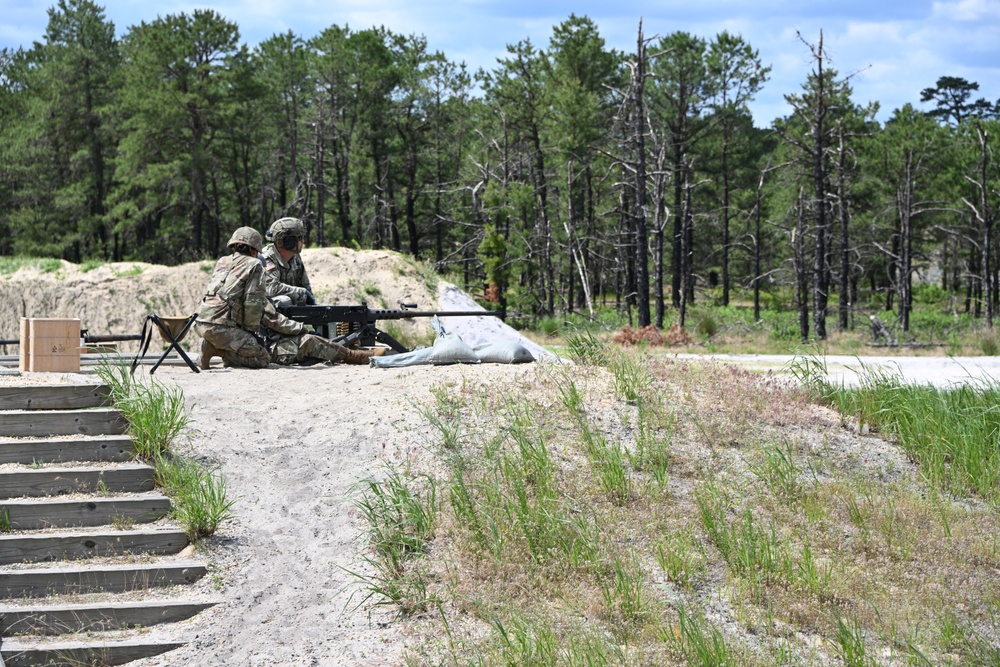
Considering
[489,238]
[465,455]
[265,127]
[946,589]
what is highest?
[265,127]

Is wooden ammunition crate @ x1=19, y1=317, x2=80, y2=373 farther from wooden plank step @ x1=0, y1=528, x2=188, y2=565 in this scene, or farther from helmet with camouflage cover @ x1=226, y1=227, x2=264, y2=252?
wooden plank step @ x1=0, y1=528, x2=188, y2=565

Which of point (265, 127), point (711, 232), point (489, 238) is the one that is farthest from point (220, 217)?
point (711, 232)

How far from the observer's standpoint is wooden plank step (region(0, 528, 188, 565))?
6234 mm

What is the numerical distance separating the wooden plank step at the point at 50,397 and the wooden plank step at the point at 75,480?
85 cm

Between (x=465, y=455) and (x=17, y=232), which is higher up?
(x=17, y=232)

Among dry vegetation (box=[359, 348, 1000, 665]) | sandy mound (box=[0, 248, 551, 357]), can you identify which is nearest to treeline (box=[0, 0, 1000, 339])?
sandy mound (box=[0, 248, 551, 357])

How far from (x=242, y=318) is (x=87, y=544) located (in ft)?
14.5

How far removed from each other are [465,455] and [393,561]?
4.73ft

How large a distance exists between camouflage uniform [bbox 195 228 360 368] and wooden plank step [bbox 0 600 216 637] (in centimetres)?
492

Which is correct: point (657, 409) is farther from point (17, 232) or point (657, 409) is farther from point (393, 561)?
point (17, 232)

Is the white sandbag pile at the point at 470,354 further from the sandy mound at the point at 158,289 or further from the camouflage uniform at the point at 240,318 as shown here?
the sandy mound at the point at 158,289

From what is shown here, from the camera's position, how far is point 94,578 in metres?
6.06

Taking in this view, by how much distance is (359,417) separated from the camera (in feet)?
27.0

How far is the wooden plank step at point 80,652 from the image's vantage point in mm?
5430
